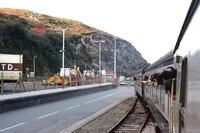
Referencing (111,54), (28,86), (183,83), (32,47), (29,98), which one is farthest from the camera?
(111,54)

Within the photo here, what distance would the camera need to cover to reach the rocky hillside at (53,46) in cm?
8575

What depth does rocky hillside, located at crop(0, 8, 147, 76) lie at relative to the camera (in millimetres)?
85750

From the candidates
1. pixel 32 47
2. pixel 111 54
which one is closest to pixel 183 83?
pixel 32 47

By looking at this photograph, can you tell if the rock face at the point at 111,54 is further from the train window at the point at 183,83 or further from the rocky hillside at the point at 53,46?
the train window at the point at 183,83

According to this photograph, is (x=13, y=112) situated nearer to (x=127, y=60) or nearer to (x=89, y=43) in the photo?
(x=89, y=43)

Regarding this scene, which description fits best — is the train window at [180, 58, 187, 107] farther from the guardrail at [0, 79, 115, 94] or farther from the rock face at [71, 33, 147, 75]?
the rock face at [71, 33, 147, 75]

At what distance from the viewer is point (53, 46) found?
100438 mm

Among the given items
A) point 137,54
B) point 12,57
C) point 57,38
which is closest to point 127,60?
point 137,54

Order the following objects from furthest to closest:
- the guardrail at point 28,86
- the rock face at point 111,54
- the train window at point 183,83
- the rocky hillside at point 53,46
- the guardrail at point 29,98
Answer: the rock face at point 111,54
the rocky hillside at point 53,46
the guardrail at point 28,86
the guardrail at point 29,98
the train window at point 183,83

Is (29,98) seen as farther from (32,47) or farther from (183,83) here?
(32,47)

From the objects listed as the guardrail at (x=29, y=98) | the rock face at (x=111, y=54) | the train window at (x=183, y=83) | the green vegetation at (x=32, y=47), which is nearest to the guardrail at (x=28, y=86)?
the guardrail at (x=29, y=98)

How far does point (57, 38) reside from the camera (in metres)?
106

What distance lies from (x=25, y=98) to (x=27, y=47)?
66.0 m

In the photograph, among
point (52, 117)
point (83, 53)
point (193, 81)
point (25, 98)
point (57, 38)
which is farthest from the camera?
point (83, 53)
